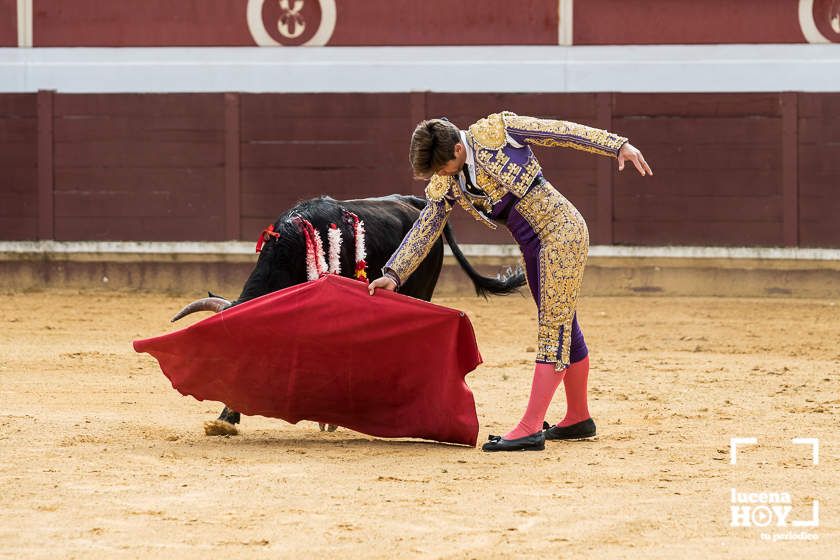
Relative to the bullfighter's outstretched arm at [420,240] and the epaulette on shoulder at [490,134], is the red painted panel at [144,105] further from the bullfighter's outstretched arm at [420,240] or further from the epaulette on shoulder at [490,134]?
the epaulette on shoulder at [490,134]

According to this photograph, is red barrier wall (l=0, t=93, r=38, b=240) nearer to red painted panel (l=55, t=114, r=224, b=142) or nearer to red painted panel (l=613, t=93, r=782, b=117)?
red painted panel (l=55, t=114, r=224, b=142)

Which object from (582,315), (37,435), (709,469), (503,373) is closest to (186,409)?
(37,435)

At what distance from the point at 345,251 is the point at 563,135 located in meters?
1.05

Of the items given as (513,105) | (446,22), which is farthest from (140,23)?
(513,105)

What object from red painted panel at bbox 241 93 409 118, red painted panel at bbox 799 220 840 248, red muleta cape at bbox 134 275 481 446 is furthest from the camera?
red painted panel at bbox 241 93 409 118

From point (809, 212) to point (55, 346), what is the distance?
4.94m

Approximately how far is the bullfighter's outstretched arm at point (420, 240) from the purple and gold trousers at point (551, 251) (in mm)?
179

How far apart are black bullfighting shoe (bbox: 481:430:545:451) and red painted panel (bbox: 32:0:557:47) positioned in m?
6.47

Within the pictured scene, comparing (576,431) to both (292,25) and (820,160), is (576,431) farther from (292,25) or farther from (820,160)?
(292,25)

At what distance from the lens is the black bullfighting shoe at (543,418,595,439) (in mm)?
4391

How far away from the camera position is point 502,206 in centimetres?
414

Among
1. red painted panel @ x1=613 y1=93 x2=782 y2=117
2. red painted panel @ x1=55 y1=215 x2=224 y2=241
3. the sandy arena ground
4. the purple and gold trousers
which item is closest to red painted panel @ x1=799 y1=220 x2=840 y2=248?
red painted panel @ x1=613 y1=93 x2=782 y2=117

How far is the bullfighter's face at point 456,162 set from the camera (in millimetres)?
4016

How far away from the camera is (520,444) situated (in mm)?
4180
